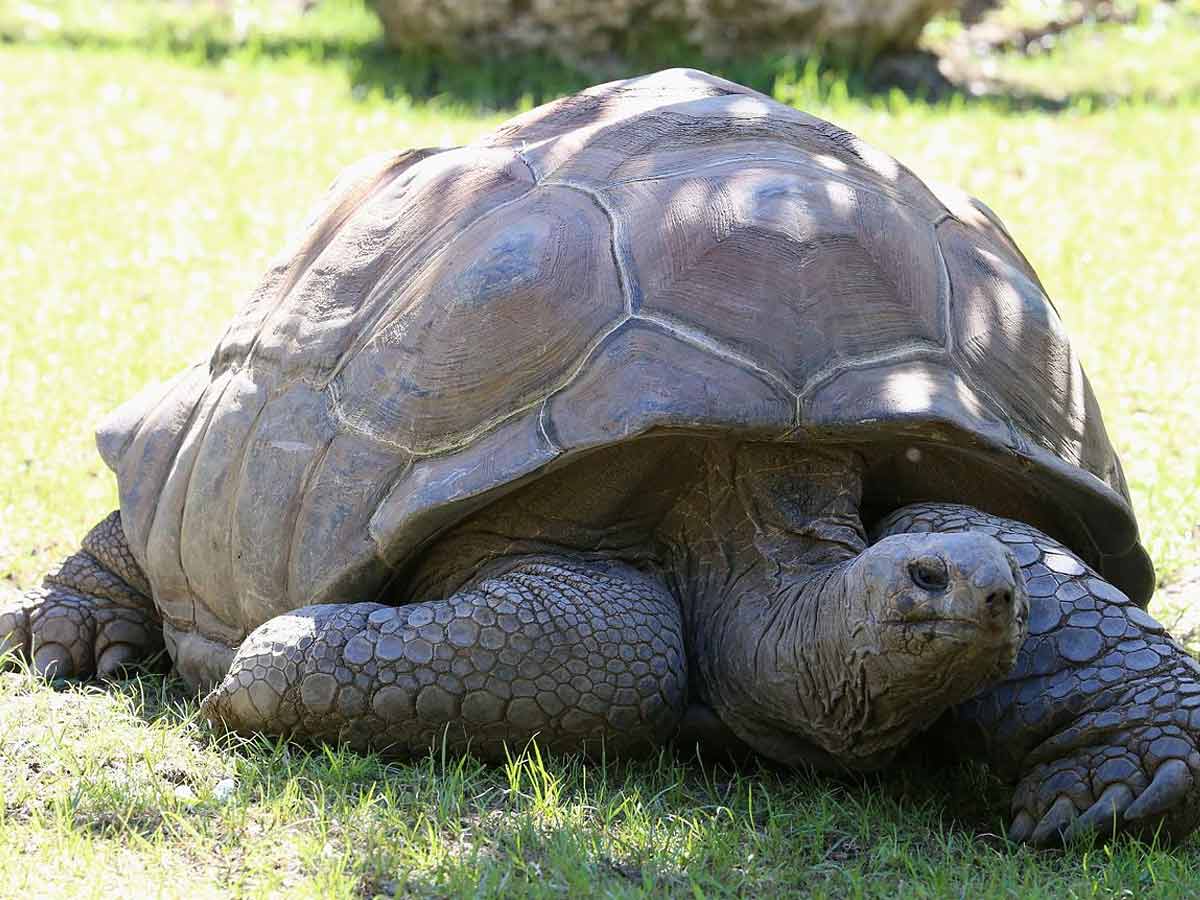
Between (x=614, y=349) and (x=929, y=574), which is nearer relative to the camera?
(x=929, y=574)

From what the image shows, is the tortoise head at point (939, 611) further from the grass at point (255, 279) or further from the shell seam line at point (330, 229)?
the shell seam line at point (330, 229)

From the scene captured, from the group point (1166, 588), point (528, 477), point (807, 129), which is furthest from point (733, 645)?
point (1166, 588)

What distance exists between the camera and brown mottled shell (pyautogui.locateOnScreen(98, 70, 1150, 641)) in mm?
3123

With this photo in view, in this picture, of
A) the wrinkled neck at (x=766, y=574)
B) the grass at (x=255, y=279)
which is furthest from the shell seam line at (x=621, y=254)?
the grass at (x=255, y=279)

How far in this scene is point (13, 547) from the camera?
15.2ft

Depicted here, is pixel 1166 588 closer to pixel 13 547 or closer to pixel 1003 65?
pixel 13 547

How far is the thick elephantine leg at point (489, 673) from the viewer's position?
3.12m

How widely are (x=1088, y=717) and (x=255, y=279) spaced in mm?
4671

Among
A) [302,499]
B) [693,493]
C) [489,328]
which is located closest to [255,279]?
[302,499]

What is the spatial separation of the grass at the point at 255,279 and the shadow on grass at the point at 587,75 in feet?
0.11

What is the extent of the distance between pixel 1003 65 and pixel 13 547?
767cm

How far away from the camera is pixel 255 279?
6.86 metres

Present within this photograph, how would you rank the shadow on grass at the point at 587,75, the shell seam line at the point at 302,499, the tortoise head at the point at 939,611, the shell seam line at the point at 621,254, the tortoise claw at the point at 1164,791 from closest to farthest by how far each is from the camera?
the tortoise head at the point at 939,611, the tortoise claw at the point at 1164,791, the shell seam line at the point at 621,254, the shell seam line at the point at 302,499, the shadow on grass at the point at 587,75

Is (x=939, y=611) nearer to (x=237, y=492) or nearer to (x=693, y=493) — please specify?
(x=693, y=493)
